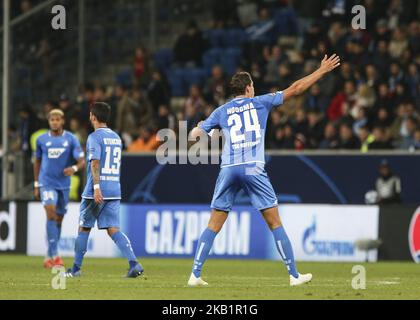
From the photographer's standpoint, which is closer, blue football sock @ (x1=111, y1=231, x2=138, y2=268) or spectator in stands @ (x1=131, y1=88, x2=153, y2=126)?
blue football sock @ (x1=111, y1=231, x2=138, y2=268)

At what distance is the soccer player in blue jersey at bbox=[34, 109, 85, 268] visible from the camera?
17.0 metres

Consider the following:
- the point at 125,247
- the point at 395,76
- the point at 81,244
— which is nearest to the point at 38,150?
the point at 81,244

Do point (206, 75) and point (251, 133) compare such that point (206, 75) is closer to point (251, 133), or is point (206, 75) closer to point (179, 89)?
point (179, 89)

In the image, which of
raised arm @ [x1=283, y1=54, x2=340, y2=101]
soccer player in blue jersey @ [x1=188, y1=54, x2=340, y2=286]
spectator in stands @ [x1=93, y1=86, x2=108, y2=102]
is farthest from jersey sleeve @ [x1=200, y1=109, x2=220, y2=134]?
spectator in stands @ [x1=93, y1=86, x2=108, y2=102]

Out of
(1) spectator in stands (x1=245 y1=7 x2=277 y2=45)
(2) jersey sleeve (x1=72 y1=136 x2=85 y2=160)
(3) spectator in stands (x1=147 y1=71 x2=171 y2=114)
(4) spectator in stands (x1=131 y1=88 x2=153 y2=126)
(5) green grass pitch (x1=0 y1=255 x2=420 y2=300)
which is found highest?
(1) spectator in stands (x1=245 y1=7 x2=277 y2=45)

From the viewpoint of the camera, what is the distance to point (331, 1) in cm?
2573

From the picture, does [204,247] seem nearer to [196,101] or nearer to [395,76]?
[395,76]

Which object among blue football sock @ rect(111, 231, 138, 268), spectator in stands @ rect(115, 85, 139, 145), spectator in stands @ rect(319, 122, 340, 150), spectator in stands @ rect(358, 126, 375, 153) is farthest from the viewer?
spectator in stands @ rect(115, 85, 139, 145)

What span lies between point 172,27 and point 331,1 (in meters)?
4.67

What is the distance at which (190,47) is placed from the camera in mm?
26594

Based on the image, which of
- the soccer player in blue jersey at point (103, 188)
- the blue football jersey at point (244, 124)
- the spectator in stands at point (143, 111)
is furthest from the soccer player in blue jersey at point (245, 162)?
the spectator in stands at point (143, 111)

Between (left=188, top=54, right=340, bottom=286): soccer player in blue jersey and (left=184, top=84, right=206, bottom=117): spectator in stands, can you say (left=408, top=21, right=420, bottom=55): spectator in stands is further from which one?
(left=188, top=54, right=340, bottom=286): soccer player in blue jersey

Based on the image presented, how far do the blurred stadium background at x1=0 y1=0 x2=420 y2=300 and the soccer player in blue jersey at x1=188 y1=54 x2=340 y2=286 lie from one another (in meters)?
7.37
